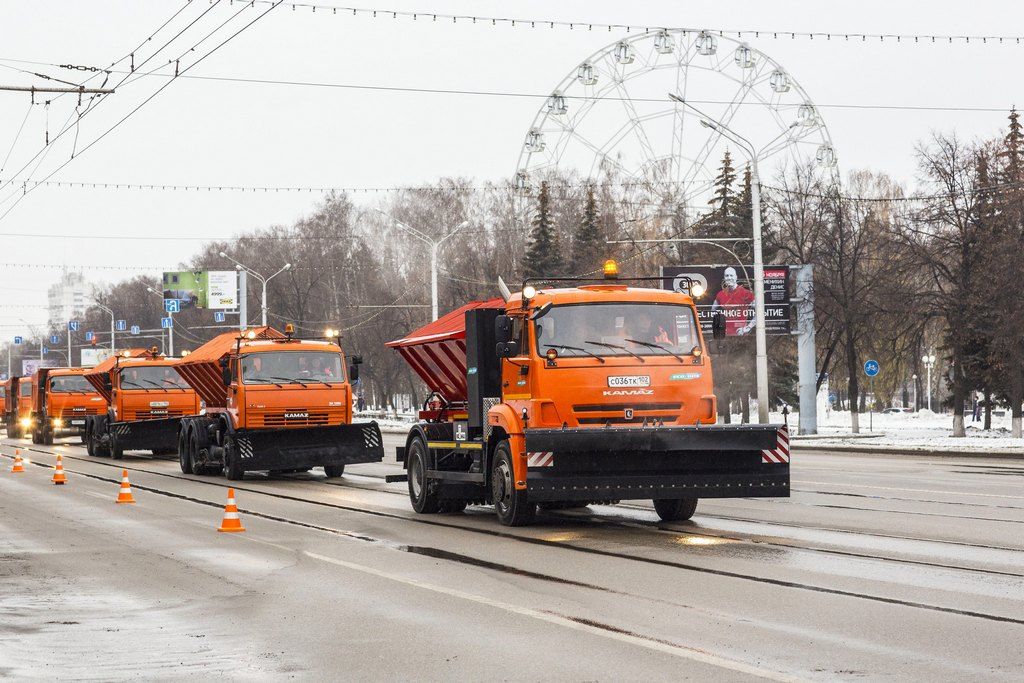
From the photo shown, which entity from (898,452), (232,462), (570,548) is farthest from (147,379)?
(570,548)

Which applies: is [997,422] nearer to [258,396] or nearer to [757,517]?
[258,396]

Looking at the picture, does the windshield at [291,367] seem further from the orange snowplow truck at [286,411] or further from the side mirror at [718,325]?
the side mirror at [718,325]

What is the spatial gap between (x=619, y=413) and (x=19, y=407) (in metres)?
55.0

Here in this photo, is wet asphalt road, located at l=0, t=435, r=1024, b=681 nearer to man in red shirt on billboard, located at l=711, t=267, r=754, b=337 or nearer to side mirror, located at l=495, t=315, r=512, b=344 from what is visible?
side mirror, located at l=495, t=315, r=512, b=344

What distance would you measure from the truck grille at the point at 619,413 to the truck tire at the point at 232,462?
526 inches

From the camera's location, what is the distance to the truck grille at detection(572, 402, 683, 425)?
15992 mm

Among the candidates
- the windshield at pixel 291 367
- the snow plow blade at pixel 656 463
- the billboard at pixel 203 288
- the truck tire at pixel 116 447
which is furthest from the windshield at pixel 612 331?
the billboard at pixel 203 288

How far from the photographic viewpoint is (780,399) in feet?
274

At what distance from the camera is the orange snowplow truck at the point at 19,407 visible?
6381 centimetres

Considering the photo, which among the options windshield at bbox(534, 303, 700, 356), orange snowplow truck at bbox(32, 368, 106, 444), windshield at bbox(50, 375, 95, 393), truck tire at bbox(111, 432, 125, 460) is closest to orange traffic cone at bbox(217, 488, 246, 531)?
windshield at bbox(534, 303, 700, 356)

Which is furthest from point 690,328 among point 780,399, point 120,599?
point 780,399

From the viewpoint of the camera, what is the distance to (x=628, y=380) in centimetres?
1612

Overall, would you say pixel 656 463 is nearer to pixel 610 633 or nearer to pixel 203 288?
pixel 610 633

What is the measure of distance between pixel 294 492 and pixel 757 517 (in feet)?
31.1
